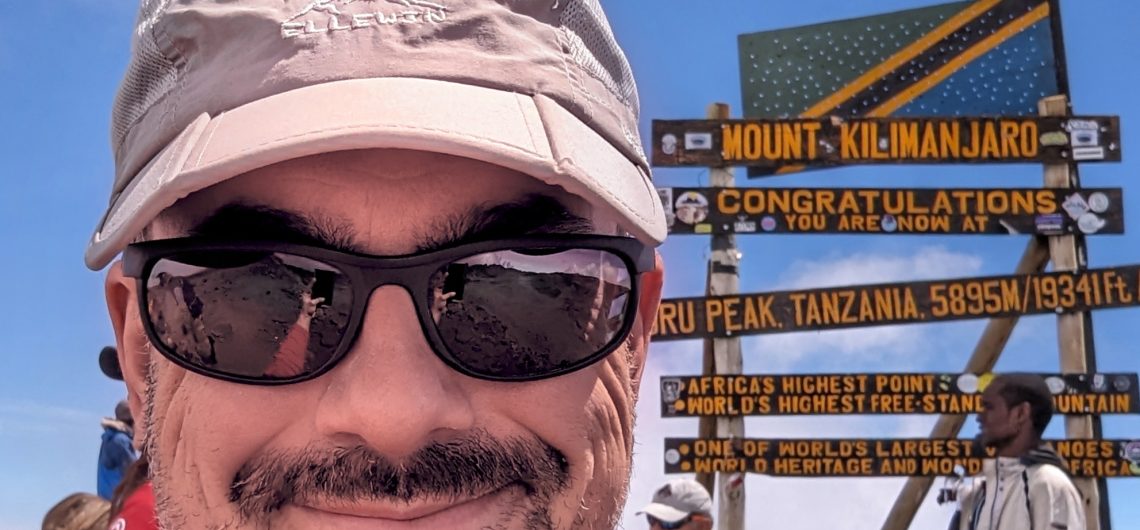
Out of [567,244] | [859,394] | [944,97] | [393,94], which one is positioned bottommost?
[859,394]

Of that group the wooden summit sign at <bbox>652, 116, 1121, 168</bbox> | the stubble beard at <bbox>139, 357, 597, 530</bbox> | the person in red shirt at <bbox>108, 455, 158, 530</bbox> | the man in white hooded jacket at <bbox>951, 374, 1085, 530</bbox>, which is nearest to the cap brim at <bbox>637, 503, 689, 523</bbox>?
the man in white hooded jacket at <bbox>951, 374, 1085, 530</bbox>

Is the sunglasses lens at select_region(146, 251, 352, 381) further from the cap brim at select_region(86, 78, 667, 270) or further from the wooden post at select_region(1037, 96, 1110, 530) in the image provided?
the wooden post at select_region(1037, 96, 1110, 530)

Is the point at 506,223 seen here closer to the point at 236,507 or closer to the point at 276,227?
the point at 276,227

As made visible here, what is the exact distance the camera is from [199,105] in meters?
1.17

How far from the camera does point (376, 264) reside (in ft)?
3.57

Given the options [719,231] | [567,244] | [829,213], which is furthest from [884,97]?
[567,244]

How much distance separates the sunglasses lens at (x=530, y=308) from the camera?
3.63 ft

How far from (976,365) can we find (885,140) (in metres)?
2.22

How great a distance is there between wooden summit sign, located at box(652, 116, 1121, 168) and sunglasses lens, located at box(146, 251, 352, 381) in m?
7.47

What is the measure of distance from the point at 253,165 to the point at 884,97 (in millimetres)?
8778

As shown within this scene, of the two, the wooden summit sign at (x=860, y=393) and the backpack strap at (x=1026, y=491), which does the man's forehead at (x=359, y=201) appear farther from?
the wooden summit sign at (x=860, y=393)

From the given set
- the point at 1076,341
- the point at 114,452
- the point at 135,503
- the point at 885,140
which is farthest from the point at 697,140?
the point at 135,503

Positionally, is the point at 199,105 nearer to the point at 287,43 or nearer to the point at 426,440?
the point at 287,43

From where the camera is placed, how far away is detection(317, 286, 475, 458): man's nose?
3.44 ft
